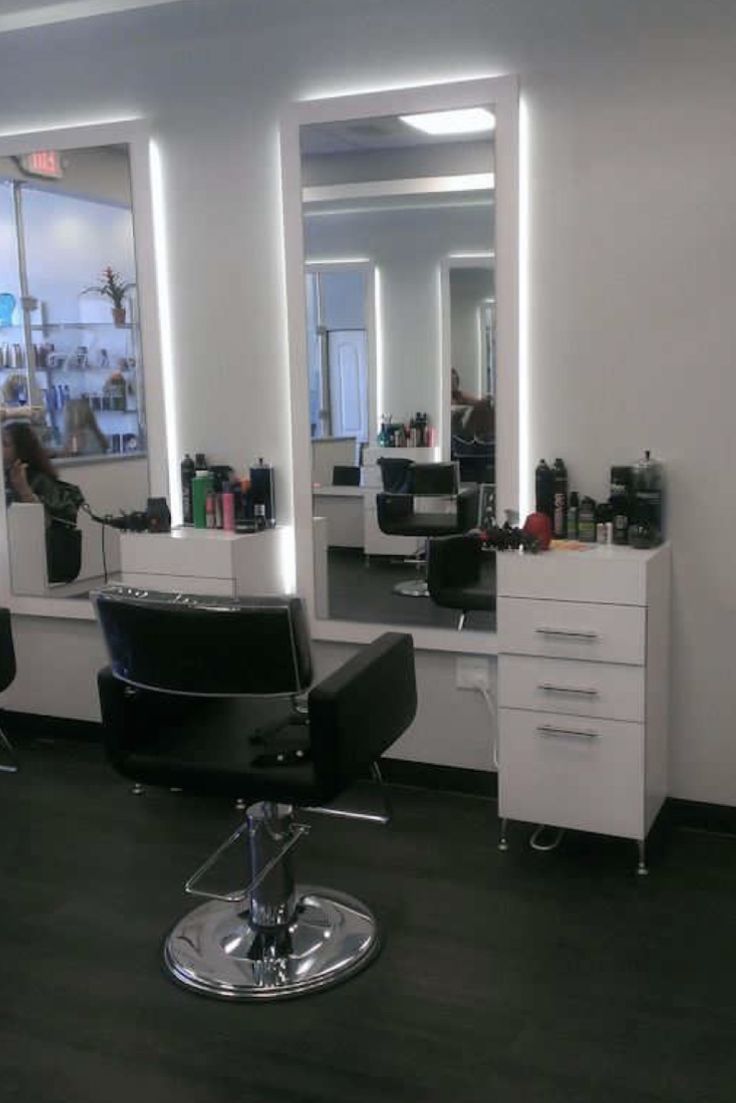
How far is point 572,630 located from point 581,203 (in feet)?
3.79

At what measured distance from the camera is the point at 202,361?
11.2 ft

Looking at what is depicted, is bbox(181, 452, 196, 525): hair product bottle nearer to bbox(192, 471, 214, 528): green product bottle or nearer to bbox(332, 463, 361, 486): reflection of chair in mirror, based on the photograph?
bbox(192, 471, 214, 528): green product bottle

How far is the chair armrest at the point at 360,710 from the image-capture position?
2.03m

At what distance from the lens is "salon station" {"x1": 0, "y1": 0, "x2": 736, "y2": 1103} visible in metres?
2.10

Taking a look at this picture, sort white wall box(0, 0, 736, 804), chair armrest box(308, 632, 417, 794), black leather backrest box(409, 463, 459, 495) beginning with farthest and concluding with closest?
black leather backrest box(409, 463, 459, 495)
white wall box(0, 0, 736, 804)
chair armrest box(308, 632, 417, 794)

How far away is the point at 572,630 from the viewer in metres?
2.68

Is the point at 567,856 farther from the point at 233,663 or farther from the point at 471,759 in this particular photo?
the point at 233,663

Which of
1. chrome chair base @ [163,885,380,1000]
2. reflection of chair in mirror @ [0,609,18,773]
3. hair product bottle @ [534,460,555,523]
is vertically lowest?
chrome chair base @ [163,885,380,1000]

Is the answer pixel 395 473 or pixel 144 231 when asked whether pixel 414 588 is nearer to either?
pixel 395 473

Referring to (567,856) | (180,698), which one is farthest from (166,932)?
(567,856)

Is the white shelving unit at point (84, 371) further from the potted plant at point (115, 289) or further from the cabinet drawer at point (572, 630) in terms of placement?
the cabinet drawer at point (572, 630)

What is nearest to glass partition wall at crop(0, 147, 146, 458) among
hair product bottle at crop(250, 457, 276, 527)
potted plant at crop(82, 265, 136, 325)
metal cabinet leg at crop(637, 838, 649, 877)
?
potted plant at crop(82, 265, 136, 325)

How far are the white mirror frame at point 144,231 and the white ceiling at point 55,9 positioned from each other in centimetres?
32

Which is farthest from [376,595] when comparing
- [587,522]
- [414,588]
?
[587,522]
